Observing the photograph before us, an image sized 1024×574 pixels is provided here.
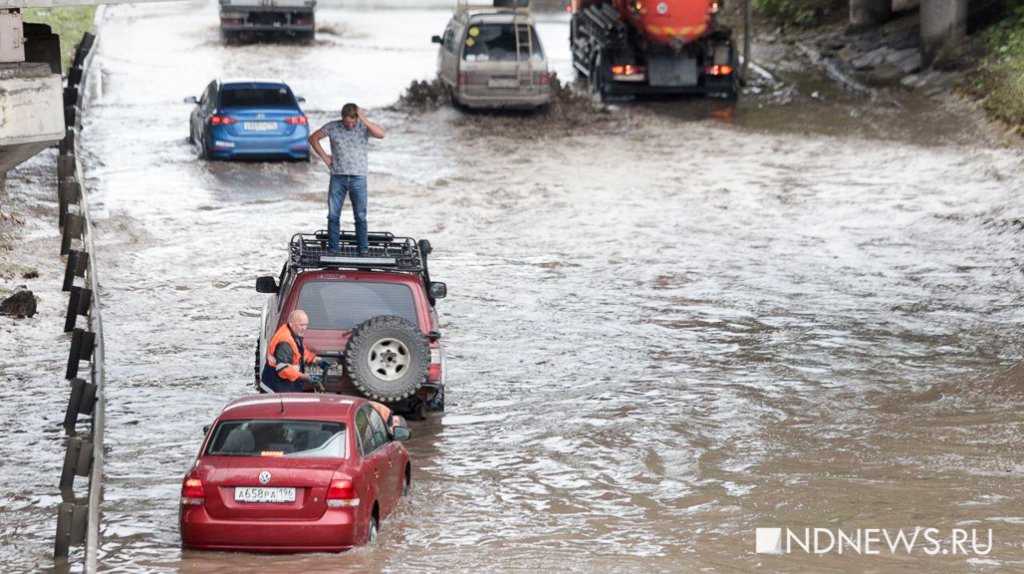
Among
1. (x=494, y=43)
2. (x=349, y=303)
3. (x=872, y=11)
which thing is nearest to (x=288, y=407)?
(x=349, y=303)

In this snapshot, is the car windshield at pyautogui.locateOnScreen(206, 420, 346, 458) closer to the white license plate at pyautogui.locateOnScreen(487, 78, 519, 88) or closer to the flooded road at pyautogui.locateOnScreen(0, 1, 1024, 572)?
the flooded road at pyautogui.locateOnScreen(0, 1, 1024, 572)

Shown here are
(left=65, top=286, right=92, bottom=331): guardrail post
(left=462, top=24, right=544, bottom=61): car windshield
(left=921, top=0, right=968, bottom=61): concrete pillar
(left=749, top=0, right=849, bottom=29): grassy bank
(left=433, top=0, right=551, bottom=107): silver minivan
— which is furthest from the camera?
(left=749, top=0, right=849, bottom=29): grassy bank

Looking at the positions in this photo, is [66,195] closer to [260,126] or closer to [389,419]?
[260,126]

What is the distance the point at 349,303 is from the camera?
14734 mm

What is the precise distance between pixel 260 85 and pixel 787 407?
15909 mm

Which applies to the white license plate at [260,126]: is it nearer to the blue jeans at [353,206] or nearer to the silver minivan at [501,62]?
the silver minivan at [501,62]

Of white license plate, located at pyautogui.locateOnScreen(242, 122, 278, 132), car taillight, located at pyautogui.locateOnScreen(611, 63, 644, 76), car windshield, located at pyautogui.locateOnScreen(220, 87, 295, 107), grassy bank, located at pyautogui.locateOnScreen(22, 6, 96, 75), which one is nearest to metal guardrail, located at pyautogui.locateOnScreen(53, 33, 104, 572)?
car windshield, located at pyautogui.locateOnScreen(220, 87, 295, 107)

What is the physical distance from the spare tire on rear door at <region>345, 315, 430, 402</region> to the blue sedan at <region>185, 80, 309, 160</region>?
597 inches

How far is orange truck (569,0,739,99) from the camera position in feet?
113

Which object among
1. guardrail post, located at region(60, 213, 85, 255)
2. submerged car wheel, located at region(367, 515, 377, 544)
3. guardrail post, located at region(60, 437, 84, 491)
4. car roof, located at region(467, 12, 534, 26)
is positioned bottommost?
submerged car wheel, located at region(367, 515, 377, 544)

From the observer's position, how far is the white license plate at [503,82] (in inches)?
1291

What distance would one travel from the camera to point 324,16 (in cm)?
5225

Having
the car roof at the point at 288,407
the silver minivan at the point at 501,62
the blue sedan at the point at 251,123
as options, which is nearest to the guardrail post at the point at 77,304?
the car roof at the point at 288,407

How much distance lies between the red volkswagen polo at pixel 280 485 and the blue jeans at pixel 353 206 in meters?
4.79
